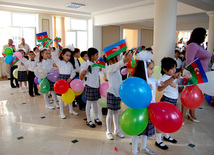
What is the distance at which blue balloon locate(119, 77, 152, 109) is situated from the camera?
1.50 m

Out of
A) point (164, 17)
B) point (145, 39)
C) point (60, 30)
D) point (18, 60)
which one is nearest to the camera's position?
point (164, 17)

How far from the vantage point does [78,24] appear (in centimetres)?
977

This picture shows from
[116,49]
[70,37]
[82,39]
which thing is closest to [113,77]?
[116,49]

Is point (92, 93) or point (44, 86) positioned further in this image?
point (44, 86)

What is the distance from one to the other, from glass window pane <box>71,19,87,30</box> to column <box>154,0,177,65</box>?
6.96m

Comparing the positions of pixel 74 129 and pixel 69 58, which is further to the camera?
pixel 69 58

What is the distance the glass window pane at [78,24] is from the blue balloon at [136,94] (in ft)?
28.7

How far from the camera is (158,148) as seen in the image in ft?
7.45

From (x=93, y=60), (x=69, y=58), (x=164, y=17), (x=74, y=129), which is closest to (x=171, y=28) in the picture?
(x=164, y=17)

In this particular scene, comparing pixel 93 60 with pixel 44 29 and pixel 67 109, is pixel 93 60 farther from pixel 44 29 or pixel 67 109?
pixel 44 29

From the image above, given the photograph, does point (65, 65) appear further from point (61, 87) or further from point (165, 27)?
point (165, 27)

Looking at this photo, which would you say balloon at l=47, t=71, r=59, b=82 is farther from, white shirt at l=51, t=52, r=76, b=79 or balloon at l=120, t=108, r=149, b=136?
balloon at l=120, t=108, r=149, b=136

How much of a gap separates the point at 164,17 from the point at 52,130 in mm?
2743

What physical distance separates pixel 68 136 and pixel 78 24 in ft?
26.7
